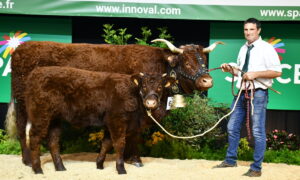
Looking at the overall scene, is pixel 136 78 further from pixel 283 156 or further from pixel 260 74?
pixel 283 156

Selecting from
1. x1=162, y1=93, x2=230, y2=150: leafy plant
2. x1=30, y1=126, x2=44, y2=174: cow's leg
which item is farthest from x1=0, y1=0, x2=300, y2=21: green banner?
x1=30, y1=126, x2=44, y2=174: cow's leg

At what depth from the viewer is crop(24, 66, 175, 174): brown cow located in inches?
215

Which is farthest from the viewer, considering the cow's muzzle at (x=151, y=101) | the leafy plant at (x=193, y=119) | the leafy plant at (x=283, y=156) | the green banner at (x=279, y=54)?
the green banner at (x=279, y=54)

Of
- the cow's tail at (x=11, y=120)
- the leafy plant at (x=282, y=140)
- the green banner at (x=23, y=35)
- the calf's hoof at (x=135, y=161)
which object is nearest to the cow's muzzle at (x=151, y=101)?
the calf's hoof at (x=135, y=161)

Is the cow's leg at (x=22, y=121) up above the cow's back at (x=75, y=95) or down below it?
below

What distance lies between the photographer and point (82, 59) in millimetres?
6414

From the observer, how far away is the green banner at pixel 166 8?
299 inches

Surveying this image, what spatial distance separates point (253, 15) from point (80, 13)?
3274 mm

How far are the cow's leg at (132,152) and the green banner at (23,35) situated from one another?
2.88 meters

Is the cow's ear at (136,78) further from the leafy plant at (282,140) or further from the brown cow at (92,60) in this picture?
the leafy plant at (282,140)

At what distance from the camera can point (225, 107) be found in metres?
7.82

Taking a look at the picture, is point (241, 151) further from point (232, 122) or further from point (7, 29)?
point (7, 29)

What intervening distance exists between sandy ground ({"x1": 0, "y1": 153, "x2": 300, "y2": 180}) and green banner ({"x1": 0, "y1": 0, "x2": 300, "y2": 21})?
9.15 ft

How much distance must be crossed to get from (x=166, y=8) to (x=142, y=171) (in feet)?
10.9
